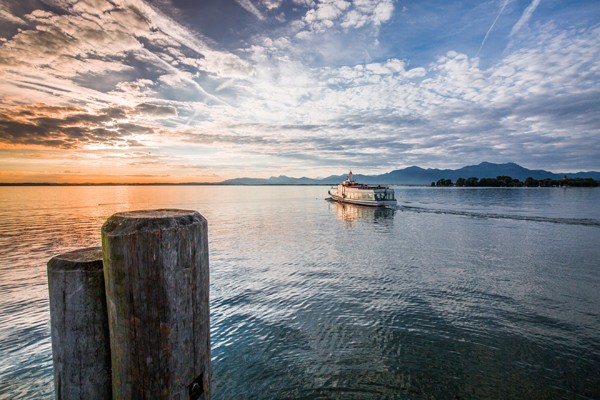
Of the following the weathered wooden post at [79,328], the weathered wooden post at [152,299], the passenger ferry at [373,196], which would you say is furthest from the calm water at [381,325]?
the passenger ferry at [373,196]

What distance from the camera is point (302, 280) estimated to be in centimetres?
1357

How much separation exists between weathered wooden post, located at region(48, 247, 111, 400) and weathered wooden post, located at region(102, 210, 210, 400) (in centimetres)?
23

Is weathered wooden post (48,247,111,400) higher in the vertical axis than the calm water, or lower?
higher

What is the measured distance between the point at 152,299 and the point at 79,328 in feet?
2.64

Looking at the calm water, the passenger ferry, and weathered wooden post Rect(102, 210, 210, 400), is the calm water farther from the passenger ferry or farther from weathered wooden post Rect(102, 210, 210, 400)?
the passenger ferry

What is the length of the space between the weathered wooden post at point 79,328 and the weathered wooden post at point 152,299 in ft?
0.74

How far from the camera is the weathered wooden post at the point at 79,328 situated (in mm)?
2154

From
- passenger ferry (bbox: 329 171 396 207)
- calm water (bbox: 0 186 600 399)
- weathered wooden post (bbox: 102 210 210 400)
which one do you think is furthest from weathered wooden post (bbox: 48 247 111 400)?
passenger ferry (bbox: 329 171 396 207)

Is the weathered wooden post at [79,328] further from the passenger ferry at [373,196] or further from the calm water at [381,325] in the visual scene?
the passenger ferry at [373,196]

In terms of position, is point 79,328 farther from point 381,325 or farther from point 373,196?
point 373,196

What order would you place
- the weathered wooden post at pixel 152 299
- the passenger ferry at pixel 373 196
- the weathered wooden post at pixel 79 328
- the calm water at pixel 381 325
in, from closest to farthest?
the weathered wooden post at pixel 152 299
the weathered wooden post at pixel 79 328
the calm water at pixel 381 325
the passenger ferry at pixel 373 196

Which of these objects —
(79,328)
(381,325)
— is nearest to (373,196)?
(381,325)

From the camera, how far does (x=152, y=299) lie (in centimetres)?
195

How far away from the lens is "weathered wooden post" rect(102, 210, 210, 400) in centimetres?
191
